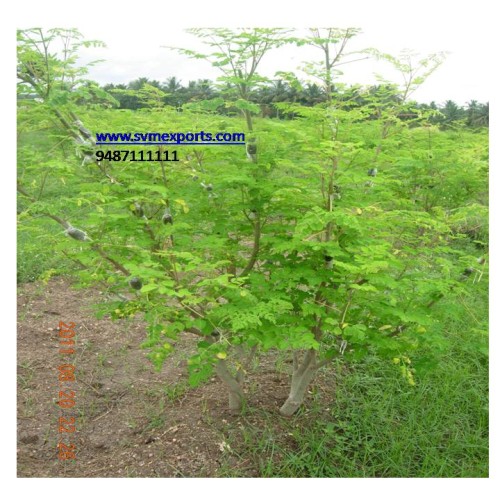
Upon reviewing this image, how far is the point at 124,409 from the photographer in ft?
10.0

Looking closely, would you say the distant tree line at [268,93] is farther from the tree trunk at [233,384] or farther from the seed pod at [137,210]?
the tree trunk at [233,384]

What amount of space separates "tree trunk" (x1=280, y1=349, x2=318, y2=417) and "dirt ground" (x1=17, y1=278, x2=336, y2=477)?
9cm

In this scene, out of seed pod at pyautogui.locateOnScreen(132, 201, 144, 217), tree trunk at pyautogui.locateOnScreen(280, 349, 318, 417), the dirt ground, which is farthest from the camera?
tree trunk at pyautogui.locateOnScreen(280, 349, 318, 417)

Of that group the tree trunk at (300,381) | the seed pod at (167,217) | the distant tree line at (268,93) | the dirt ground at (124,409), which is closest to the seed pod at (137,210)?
the seed pod at (167,217)

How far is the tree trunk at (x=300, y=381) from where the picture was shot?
280 centimetres

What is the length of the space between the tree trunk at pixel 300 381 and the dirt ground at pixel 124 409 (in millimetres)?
93

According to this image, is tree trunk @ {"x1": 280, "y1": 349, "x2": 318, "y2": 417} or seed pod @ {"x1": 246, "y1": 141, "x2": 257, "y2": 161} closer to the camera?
seed pod @ {"x1": 246, "y1": 141, "x2": 257, "y2": 161}

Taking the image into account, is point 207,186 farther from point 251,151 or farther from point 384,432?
point 384,432

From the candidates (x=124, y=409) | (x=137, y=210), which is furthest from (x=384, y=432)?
(x=137, y=210)

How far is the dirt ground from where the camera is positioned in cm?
263
